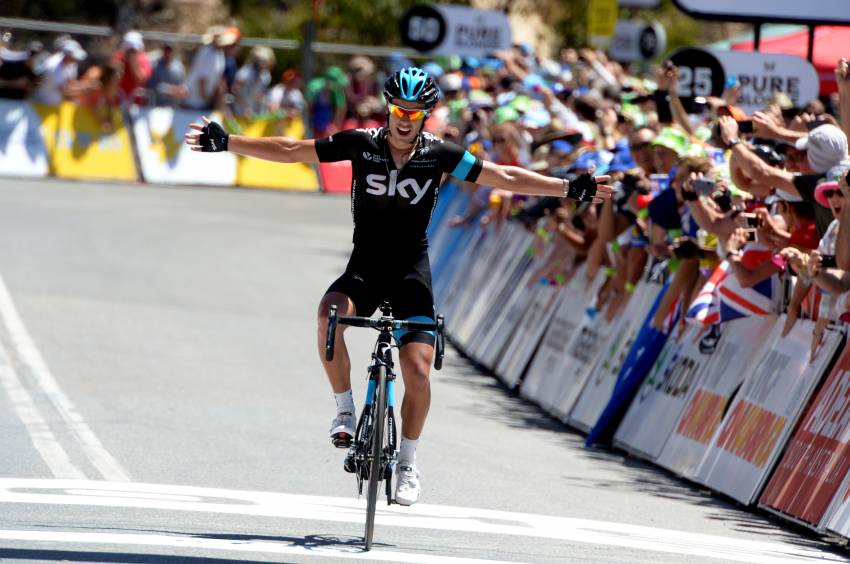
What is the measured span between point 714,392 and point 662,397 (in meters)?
0.88

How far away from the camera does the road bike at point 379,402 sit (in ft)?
27.8

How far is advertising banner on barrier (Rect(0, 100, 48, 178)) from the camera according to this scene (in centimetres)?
2820

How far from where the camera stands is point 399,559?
8.02 metres

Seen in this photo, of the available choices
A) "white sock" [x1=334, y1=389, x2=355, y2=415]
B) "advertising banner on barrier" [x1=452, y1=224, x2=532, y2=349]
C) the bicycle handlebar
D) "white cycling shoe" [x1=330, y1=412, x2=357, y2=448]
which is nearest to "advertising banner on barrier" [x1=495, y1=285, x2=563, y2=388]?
"advertising banner on barrier" [x1=452, y1=224, x2=532, y2=349]

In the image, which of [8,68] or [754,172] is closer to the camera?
[754,172]

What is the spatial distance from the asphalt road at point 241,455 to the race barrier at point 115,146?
7216 millimetres

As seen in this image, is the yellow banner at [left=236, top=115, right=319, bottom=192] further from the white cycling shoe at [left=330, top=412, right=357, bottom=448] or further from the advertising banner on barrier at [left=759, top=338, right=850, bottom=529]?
the white cycling shoe at [left=330, top=412, right=357, bottom=448]

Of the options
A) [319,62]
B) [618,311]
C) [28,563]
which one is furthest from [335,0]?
[28,563]

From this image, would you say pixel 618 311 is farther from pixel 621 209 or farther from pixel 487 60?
pixel 487 60

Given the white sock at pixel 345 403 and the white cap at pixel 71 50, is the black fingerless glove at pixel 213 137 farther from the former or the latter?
the white cap at pixel 71 50

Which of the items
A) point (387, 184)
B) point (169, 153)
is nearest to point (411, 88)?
point (387, 184)

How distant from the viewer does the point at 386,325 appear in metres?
8.62

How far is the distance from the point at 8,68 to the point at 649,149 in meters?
17.5

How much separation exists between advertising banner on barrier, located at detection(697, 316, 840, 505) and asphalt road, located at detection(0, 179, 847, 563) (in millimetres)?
206
